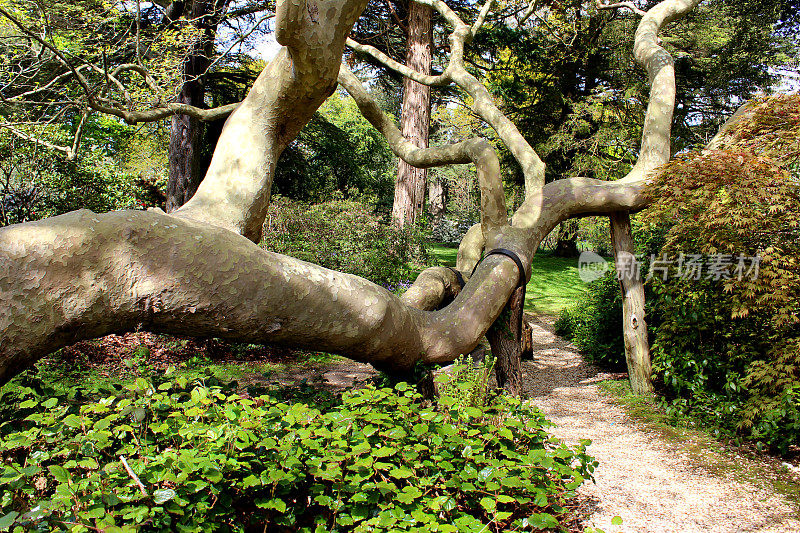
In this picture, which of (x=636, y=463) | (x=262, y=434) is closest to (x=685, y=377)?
(x=636, y=463)

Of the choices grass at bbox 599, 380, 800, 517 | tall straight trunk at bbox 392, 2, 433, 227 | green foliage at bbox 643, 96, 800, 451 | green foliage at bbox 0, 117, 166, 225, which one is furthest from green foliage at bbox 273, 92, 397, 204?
grass at bbox 599, 380, 800, 517


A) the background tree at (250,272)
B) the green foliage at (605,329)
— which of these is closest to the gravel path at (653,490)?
the background tree at (250,272)

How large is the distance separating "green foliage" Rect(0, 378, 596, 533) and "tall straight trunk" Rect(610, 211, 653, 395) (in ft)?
13.6

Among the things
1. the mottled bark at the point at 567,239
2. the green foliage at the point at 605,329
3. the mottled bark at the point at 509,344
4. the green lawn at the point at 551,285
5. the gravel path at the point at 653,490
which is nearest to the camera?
the gravel path at the point at 653,490

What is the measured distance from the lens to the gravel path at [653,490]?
136 inches

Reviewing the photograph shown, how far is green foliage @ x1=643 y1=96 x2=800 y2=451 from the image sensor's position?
4.47 meters

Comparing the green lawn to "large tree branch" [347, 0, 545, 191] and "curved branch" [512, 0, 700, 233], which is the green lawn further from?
"curved branch" [512, 0, 700, 233]

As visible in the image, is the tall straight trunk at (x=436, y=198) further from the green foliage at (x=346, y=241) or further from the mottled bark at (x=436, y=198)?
the green foliage at (x=346, y=241)

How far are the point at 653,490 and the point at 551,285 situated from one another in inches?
538

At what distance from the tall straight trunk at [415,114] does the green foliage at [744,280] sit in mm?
5441

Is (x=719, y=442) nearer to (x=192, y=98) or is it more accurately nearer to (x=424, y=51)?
(x=424, y=51)

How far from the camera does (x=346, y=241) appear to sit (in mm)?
9188

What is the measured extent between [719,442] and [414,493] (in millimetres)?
4012

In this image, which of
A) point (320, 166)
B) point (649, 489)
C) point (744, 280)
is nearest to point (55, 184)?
point (320, 166)
